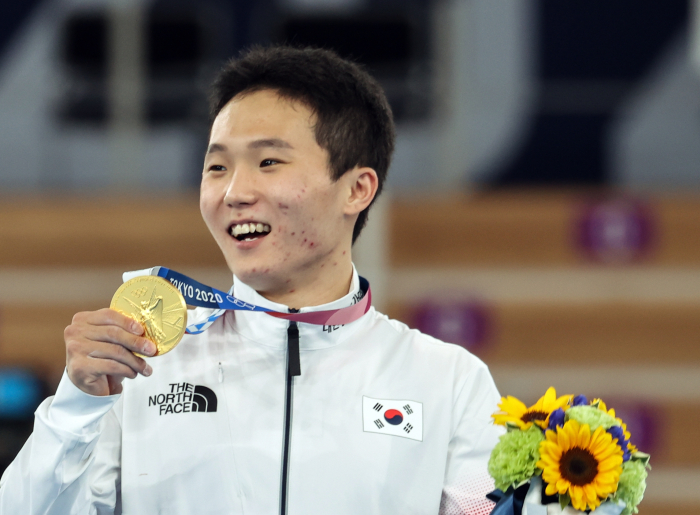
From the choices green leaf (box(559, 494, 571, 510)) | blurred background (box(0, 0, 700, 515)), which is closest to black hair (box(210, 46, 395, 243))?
green leaf (box(559, 494, 571, 510))

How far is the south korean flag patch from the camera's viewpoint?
1844mm

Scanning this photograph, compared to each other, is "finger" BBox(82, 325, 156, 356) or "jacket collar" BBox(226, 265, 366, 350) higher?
"jacket collar" BBox(226, 265, 366, 350)

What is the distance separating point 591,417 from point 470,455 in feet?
1.03

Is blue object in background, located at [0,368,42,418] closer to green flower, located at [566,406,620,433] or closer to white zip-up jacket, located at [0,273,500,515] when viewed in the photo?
white zip-up jacket, located at [0,273,500,515]

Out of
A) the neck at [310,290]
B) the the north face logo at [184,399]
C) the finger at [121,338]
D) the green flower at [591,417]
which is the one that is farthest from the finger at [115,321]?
the green flower at [591,417]

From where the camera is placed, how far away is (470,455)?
1.89 m

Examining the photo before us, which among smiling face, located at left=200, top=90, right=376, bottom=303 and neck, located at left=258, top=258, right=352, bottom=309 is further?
neck, located at left=258, top=258, right=352, bottom=309

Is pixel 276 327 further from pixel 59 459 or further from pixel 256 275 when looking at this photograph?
pixel 59 459

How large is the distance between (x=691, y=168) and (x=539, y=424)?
186 inches

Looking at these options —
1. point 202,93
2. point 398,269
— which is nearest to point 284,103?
point 398,269

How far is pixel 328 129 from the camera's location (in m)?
1.92

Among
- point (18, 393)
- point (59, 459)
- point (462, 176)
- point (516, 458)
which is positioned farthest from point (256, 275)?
point (462, 176)

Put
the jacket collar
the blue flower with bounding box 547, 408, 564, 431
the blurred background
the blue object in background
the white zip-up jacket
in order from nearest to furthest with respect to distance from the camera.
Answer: the blue flower with bounding box 547, 408, 564, 431 < the white zip-up jacket < the jacket collar < the blue object in background < the blurred background

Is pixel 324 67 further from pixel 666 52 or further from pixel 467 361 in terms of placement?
pixel 666 52
